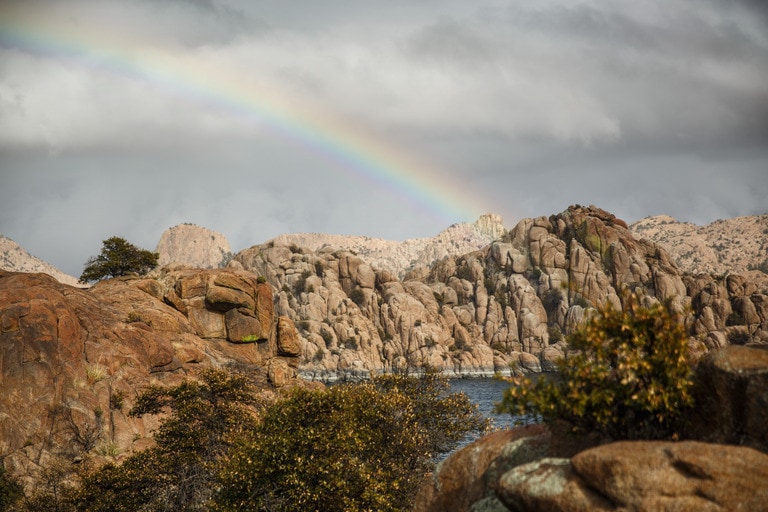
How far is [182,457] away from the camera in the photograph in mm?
41312

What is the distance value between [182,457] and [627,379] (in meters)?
34.3

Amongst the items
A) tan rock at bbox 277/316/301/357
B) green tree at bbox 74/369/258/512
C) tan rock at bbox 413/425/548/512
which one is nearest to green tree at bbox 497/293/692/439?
tan rock at bbox 413/425/548/512

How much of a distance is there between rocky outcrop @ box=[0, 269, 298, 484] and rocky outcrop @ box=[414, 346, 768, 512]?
4202 centimetres

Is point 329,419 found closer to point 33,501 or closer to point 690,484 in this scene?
point 33,501

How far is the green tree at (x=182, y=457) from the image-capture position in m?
37.7

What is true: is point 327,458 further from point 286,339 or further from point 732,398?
point 286,339

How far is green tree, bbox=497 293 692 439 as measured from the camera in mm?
15109

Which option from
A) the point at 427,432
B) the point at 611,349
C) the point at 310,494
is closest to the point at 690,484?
the point at 611,349

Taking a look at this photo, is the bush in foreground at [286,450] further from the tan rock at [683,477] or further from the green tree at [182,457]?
the tan rock at [683,477]

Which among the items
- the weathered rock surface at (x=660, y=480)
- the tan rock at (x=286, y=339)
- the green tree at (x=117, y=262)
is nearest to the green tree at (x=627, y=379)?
the weathered rock surface at (x=660, y=480)

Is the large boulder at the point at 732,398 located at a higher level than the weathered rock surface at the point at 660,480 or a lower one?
higher

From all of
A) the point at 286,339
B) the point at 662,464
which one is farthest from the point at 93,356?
the point at 662,464

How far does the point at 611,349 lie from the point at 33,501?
37.6m

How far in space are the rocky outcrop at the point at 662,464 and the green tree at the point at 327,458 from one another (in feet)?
43.4
